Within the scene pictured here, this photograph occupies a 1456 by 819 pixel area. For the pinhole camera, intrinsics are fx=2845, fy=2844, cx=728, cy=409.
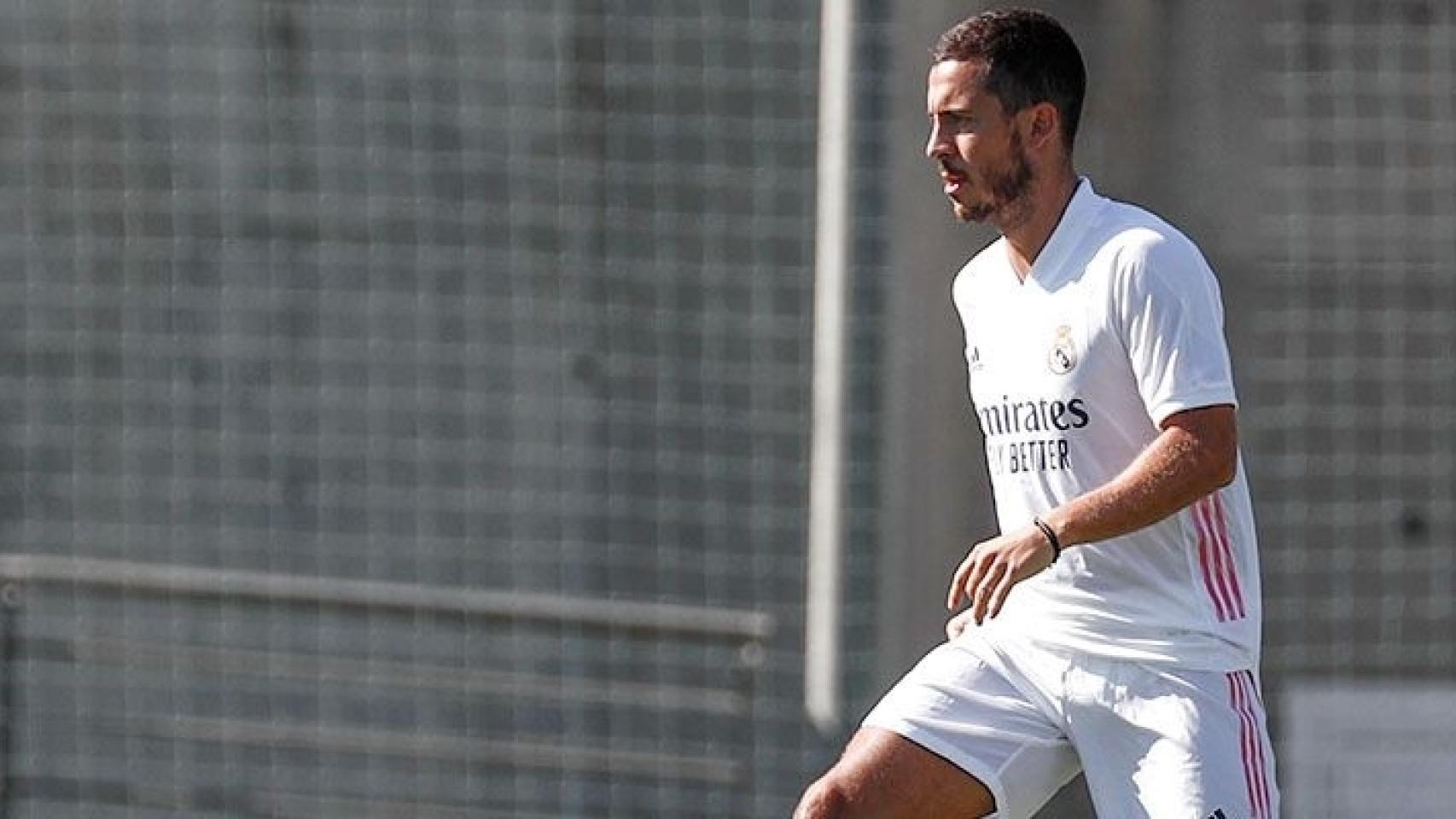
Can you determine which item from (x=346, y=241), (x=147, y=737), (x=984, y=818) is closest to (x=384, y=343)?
(x=346, y=241)

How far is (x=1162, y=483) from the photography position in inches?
183

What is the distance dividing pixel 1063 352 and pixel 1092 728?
683 mm

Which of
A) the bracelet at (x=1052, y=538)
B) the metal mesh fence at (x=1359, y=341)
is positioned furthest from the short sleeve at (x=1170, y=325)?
the metal mesh fence at (x=1359, y=341)

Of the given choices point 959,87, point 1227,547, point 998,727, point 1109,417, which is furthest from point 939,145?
point 998,727

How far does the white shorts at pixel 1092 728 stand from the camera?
15.9 feet

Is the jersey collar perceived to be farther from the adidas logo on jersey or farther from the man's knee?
the man's knee

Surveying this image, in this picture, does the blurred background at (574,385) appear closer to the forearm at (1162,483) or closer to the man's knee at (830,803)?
the man's knee at (830,803)

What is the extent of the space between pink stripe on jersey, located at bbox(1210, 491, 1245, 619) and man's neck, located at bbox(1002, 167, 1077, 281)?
0.52m

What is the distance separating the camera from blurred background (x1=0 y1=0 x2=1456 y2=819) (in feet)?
24.5

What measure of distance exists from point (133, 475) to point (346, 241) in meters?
0.91

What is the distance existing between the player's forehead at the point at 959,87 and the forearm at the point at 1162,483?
0.68m

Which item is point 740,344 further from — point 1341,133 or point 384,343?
point 1341,133

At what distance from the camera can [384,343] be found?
7895 mm

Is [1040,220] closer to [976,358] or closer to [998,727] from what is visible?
[976,358]
